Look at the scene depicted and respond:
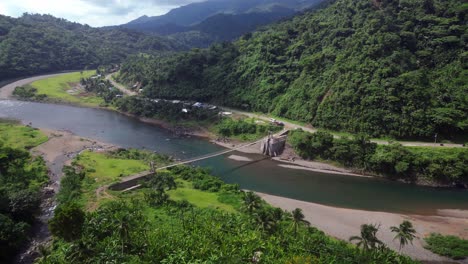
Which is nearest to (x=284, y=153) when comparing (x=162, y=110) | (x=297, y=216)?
(x=297, y=216)

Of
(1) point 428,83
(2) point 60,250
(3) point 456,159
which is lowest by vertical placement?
(2) point 60,250

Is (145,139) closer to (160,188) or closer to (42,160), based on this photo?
(42,160)

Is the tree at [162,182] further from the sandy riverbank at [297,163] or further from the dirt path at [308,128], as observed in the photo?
the dirt path at [308,128]

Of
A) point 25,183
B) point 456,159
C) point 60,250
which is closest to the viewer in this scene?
point 60,250

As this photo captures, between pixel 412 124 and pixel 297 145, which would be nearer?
pixel 412 124

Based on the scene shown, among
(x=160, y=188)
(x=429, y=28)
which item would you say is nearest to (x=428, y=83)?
(x=429, y=28)

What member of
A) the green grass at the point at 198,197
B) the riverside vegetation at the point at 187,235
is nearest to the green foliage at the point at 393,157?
the riverside vegetation at the point at 187,235

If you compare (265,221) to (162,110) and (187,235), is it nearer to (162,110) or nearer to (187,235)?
(187,235)
